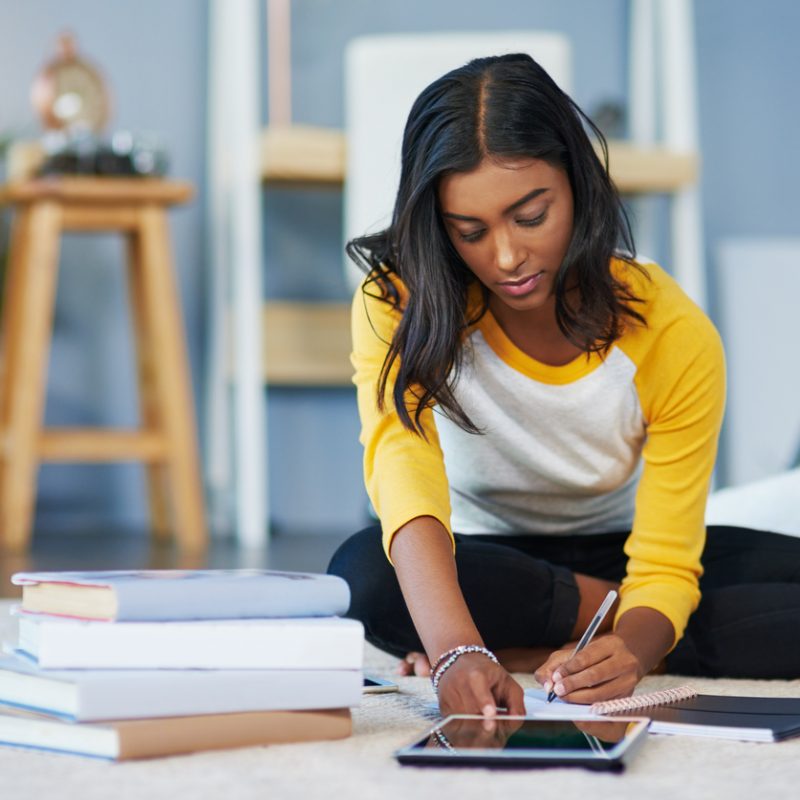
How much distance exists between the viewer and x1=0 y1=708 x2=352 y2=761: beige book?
875 mm

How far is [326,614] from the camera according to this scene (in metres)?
0.97

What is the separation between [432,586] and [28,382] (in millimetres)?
1692

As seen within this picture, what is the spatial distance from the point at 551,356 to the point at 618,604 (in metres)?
0.26

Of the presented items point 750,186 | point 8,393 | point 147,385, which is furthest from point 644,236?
point 8,393

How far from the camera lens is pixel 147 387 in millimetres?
2891

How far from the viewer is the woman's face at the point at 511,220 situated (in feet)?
3.78

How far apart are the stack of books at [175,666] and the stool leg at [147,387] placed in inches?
72.4

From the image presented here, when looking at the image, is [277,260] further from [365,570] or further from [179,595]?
[179,595]

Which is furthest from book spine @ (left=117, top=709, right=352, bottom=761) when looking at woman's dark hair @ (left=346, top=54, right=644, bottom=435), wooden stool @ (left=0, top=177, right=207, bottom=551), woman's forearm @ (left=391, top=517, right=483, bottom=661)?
wooden stool @ (left=0, top=177, right=207, bottom=551)

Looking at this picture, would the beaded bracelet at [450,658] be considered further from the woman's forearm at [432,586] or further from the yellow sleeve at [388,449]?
the yellow sleeve at [388,449]

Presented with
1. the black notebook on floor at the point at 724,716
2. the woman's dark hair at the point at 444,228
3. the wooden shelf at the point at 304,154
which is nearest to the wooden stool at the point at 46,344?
the wooden shelf at the point at 304,154

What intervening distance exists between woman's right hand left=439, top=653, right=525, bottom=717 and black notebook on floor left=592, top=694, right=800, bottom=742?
72 millimetres

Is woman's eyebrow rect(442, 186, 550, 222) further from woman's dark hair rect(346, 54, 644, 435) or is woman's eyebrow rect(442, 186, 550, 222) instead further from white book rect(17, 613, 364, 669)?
white book rect(17, 613, 364, 669)

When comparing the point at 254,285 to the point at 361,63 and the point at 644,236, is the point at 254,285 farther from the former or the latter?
the point at 644,236
